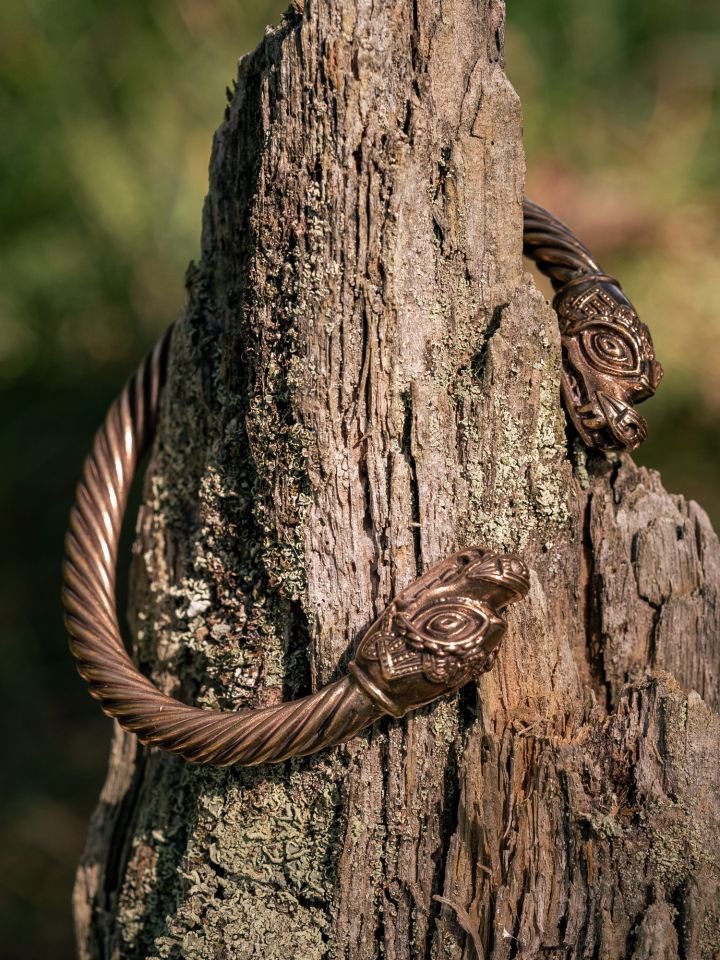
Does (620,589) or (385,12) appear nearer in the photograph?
(385,12)

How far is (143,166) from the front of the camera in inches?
128

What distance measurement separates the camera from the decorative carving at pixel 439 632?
0.97 m

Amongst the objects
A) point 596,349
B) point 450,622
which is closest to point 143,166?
A: point 596,349

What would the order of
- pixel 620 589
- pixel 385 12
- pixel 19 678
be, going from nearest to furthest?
1. pixel 385 12
2. pixel 620 589
3. pixel 19 678

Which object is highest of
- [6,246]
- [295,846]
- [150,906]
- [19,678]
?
[6,246]

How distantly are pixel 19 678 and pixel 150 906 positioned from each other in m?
1.94

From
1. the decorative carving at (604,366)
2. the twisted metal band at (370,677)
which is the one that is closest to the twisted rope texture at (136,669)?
the twisted metal band at (370,677)

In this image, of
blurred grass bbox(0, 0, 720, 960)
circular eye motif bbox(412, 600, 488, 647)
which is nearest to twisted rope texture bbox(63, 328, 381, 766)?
circular eye motif bbox(412, 600, 488, 647)

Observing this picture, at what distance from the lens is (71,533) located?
122 centimetres

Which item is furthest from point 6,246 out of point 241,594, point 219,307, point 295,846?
point 295,846

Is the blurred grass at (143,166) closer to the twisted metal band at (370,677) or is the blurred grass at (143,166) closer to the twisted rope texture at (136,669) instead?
the twisted rope texture at (136,669)

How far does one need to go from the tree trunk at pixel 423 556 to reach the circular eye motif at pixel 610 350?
0.07m

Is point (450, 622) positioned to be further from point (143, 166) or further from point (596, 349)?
point (143, 166)

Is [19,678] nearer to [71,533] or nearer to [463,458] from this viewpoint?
[71,533]
